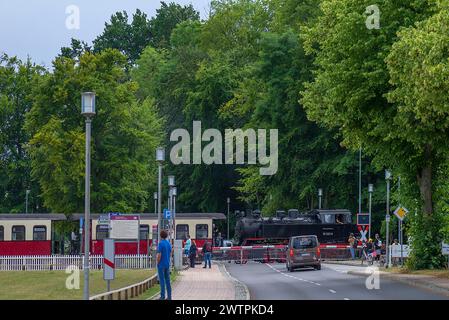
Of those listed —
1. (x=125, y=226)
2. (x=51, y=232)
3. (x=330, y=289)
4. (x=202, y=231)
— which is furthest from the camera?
(x=202, y=231)

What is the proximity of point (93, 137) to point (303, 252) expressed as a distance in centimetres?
2651

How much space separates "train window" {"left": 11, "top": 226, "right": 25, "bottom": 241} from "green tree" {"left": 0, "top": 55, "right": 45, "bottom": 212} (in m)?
24.4

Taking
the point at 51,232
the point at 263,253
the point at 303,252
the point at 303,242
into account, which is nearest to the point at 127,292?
the point at 303,242

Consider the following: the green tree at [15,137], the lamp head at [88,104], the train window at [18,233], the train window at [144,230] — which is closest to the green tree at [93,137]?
the train window at [144,230]

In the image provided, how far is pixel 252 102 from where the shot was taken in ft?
282

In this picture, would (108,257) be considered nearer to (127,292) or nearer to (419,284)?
(127,292)

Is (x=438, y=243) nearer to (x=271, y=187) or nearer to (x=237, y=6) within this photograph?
(x=271, y=187)

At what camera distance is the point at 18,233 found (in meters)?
69.1

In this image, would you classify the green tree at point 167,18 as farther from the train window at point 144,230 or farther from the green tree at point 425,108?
the green tree at point 425,108

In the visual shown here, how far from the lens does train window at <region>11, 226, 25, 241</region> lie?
68.9m

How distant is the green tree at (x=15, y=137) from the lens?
307ft

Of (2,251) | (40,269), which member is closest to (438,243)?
(40,269)

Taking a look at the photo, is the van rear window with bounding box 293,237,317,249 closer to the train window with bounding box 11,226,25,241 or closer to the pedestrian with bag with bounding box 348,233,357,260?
the pedestrian with bag with bounding box 348,233,357,260

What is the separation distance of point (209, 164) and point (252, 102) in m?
6.95
